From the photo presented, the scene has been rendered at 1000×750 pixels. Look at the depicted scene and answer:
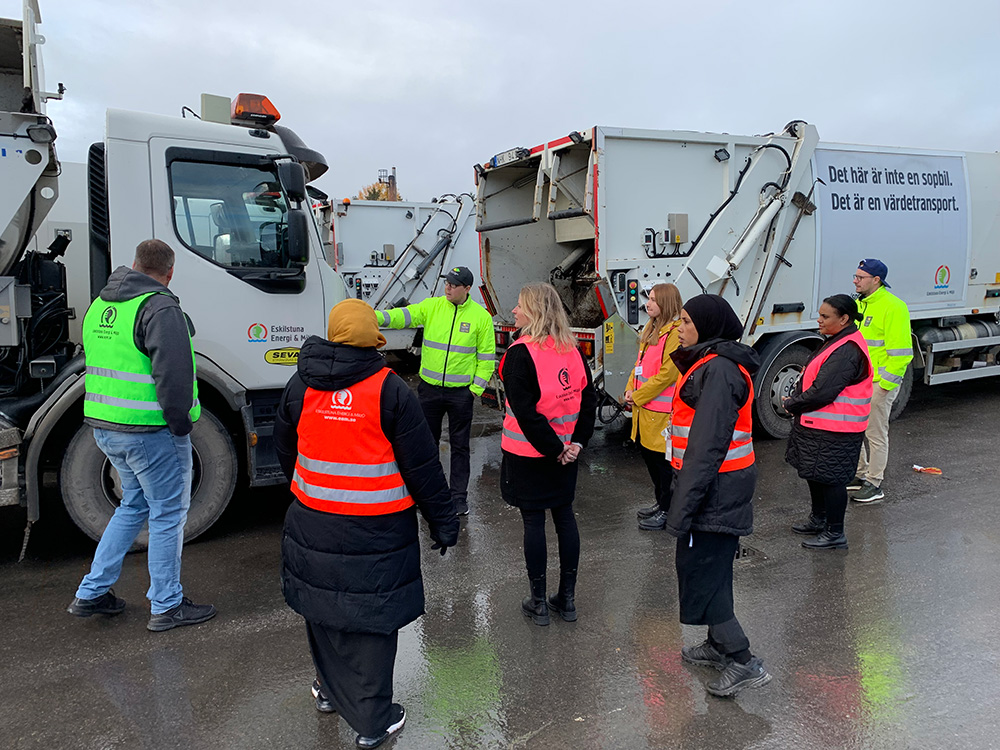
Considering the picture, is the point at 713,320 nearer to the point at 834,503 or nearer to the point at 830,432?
the point at 830,432

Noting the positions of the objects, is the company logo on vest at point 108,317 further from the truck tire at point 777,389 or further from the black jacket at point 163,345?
the truck tire at point 777,389

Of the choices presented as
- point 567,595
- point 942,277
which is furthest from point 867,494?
point 942,277

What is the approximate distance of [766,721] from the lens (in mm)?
2686

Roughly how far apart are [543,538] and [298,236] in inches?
93.4

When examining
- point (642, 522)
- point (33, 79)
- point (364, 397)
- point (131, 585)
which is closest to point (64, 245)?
point (33, 79)

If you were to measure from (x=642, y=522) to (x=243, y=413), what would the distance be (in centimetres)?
267

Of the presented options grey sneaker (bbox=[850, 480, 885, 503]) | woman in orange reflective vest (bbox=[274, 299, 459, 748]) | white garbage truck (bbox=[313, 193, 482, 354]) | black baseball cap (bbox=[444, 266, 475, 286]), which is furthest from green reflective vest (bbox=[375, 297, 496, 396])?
white garbage truck (bbox=[313, 193, 482, 354])

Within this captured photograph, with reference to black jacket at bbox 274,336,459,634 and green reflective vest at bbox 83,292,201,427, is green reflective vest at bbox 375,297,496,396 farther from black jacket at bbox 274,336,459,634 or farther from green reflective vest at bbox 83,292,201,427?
black jacket at bbox 274,336,459,634

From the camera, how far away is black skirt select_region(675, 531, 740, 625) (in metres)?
2.82

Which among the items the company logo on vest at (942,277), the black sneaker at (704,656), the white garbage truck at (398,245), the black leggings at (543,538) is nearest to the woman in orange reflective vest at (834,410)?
the black sneaker at (704,656)

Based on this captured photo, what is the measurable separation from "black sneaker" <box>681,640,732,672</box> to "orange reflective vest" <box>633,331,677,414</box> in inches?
66.1

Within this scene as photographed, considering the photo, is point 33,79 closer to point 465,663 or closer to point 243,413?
point 243,413

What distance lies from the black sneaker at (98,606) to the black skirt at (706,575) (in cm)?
276

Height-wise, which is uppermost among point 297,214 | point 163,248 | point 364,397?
point 297,214
